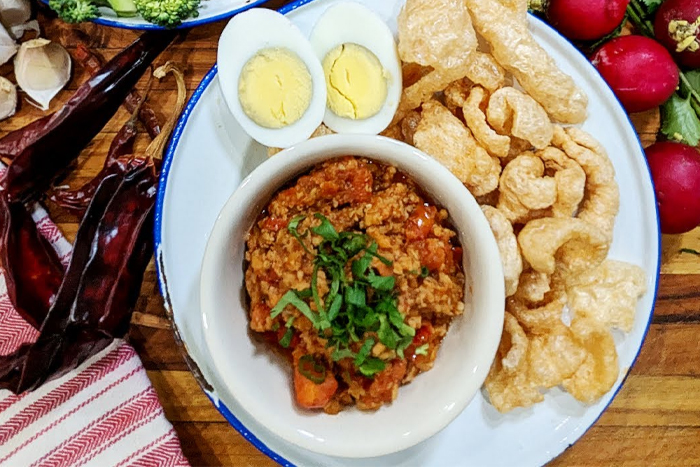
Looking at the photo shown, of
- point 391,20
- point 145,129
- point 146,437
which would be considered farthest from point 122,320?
point 391,20

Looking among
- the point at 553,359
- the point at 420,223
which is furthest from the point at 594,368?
the point at 420,223

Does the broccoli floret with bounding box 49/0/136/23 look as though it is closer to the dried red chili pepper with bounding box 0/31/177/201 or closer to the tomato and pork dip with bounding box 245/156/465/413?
the dried red chili pepper with bounding box 0/31/177/201

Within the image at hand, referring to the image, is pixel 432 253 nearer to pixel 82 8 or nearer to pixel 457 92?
pixel 457 92

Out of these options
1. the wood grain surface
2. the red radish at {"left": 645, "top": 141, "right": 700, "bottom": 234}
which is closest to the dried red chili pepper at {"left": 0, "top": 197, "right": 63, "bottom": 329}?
the wood grain surface

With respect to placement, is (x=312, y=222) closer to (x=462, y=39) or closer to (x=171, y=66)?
(x=462, y=39)

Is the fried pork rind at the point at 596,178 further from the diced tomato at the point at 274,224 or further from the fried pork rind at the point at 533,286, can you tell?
the diced tomato at the point at 274,224

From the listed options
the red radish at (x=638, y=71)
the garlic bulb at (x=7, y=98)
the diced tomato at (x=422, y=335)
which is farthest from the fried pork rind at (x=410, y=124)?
the garlic bulb at (x=7, y=98)
